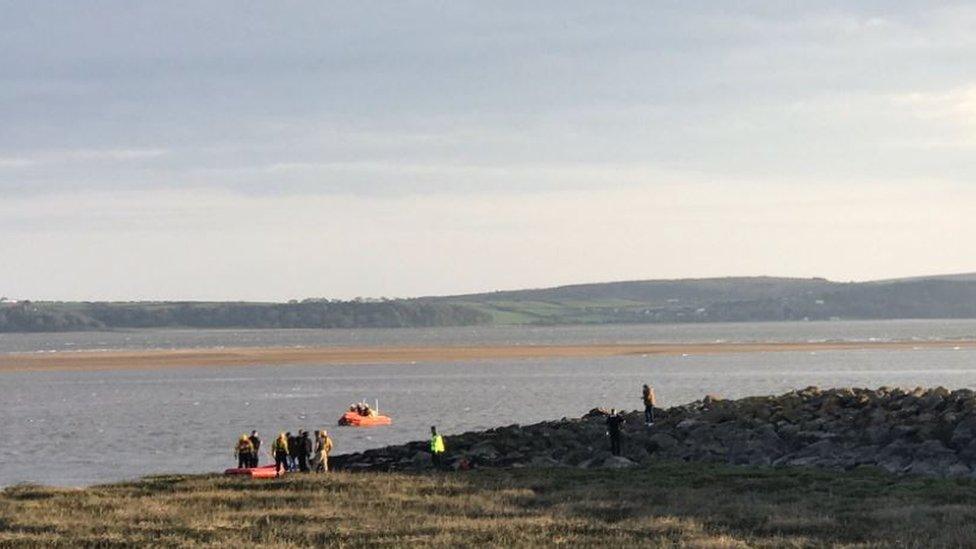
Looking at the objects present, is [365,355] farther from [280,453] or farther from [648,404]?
[280,453]

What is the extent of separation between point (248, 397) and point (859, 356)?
70.5m

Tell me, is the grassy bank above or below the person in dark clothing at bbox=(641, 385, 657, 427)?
below

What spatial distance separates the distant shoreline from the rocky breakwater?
100822 mm

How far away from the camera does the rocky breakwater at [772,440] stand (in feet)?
135

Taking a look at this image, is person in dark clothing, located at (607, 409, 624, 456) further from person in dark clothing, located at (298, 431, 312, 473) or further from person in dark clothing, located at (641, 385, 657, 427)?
person in dark clothing, located at (298, 431, 312, 473)

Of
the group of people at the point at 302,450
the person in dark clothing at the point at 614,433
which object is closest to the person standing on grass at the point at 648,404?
the group of people at the point at 302,450

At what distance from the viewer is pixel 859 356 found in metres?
141

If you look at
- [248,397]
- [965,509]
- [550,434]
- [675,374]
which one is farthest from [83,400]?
[965,509]

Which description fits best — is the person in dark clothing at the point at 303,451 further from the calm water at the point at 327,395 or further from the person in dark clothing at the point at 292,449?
the calm water at the point at 327,395

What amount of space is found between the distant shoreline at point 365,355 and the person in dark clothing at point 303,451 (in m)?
105

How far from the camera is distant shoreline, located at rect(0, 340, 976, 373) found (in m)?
152

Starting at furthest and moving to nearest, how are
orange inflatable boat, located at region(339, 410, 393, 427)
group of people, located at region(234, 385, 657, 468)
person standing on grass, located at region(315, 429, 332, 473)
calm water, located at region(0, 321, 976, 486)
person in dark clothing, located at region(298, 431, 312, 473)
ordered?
orange inflatable boat, located at region(339, 410, 393, 427), calm water, located at region(0, 321, 976, 486), person standing on grass, located at region(315, 429, 332, 473), person in dark clothing, located at region(298, 431, 312, 473), group of people, located at region(234, 385, 657, 468)

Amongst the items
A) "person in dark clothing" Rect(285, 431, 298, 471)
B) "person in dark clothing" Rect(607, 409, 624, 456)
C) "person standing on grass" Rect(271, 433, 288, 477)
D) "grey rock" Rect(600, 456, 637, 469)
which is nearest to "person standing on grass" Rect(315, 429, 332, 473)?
"person in dark clothing" Rect(285, 431, 298, 471)

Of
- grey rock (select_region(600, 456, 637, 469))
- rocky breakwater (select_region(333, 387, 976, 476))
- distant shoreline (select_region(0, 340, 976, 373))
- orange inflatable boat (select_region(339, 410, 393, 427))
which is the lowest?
orange inflatable boat (select_region(339, 410, 393, 427))
